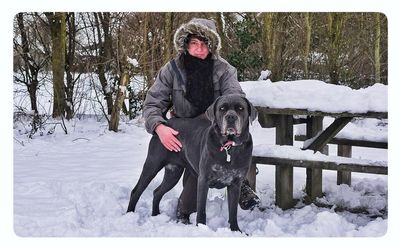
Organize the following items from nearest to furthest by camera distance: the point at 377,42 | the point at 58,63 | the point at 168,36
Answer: the point at 377,42 → the point at 168,36 → the point at 58,63

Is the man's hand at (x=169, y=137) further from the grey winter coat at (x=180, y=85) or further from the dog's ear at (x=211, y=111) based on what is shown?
the dog's ear at (x=211, y=111)

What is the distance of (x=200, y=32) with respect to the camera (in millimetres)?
3518

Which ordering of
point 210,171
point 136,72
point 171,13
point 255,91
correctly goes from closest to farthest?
point 210,171, point 171,13, point 255,91, point 136,72

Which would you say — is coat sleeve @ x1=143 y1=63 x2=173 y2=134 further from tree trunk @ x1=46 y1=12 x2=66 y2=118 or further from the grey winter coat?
tree trunk @ x1=46 y1=12 x2=66 y2=118

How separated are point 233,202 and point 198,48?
872mm

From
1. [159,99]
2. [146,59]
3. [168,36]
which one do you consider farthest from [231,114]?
[146,59]

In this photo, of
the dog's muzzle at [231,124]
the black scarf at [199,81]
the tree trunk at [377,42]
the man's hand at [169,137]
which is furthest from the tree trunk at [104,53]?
the tree trunk at [377,42]

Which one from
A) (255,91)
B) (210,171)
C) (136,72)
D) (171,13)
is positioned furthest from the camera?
(136,72)

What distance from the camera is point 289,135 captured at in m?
4.12

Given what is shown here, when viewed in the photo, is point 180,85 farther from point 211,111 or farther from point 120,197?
point 120,197

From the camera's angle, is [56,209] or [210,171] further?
[56,209]

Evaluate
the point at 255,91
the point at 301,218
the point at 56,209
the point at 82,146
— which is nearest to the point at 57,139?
the point at 82,146

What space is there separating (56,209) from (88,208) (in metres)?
0.19
